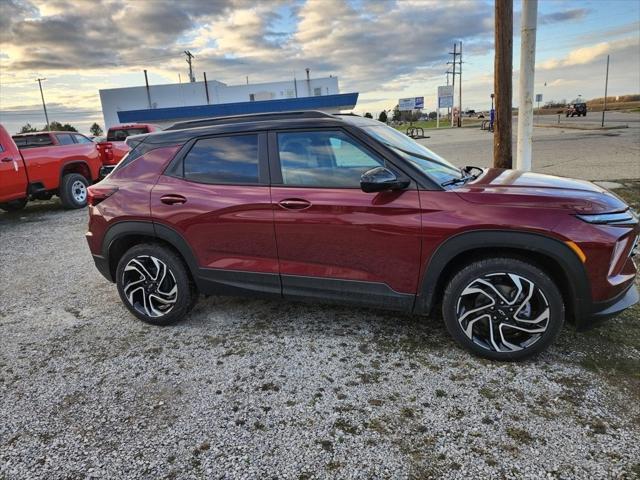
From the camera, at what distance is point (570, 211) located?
2830 mm

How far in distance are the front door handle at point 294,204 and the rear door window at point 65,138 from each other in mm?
9067

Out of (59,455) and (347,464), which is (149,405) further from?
(347,464)

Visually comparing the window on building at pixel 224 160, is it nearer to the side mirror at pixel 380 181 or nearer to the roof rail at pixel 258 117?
the roof rail at pixel 258 117

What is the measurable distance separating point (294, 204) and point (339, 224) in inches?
15.1

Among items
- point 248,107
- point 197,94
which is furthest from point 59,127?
point 248,107

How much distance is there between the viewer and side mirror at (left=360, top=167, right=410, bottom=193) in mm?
3000

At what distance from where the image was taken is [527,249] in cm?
289

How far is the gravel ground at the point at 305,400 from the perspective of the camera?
7.73 ft

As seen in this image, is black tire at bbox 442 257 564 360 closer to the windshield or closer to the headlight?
the headlight

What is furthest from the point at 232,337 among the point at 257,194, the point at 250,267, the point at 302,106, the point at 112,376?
the point at 302,106

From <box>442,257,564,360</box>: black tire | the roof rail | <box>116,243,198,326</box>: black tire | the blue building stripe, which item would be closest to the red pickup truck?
<box>116,243,198,326</box>: black tire

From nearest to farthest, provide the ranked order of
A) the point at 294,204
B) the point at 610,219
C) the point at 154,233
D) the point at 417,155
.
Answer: the point at 610,219 < the point at 294,204 < the point at 417,155 < the point at 154,233

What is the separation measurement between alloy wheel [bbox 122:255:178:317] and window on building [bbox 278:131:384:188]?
1.40 m

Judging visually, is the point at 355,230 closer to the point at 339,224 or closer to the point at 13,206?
the point at 339,224
